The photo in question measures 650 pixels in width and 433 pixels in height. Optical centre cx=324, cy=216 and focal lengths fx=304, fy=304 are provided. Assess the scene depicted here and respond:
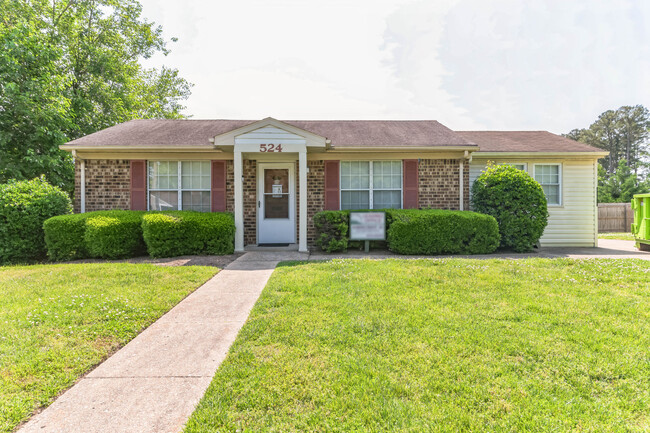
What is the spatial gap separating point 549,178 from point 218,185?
10476mm

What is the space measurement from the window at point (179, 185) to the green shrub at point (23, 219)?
2.36 meters

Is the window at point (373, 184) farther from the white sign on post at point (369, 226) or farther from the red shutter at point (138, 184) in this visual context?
the red shutter at point (138, 184)

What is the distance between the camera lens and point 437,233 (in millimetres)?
7605

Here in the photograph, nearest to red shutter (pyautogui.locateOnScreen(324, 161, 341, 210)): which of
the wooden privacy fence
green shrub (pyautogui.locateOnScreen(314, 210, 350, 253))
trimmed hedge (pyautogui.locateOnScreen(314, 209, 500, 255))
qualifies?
green shrub (pyautogui.locateOnScreen(314, 210, 350, 253))

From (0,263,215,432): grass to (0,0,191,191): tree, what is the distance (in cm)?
782

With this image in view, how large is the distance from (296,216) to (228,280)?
4.14 meters

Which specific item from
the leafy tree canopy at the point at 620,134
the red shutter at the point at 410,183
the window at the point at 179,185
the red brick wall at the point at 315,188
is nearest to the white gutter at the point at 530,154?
the red shutter at the point at 410,183

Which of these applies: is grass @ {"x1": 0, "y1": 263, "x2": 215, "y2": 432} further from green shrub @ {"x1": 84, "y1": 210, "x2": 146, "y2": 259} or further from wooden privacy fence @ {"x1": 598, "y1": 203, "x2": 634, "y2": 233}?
wooden privacy fence @ {"x1": 598, "y1": 203, "x2": 634, "y2": 233}

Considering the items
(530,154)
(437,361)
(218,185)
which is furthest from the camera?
(530,154)

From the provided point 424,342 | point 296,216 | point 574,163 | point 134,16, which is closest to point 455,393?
point 424,342

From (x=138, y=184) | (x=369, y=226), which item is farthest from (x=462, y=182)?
(x=138, y=184)

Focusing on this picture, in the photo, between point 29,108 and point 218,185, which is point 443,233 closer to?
point 218,185

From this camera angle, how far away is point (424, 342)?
277 cm

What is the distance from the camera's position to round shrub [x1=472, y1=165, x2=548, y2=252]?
808cm
